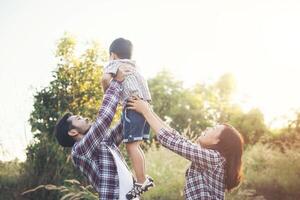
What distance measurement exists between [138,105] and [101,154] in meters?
0.44

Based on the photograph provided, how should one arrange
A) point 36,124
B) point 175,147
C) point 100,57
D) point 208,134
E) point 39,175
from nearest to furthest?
point 175,147, point 208,134, point 39,175, point 36,124, point 100,57

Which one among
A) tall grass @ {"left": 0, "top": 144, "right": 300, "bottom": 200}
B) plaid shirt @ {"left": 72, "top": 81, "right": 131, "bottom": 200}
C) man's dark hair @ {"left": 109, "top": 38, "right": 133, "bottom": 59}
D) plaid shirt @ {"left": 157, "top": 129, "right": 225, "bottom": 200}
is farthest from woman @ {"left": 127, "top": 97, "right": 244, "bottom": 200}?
tall grass @ {"left": 0, "top": 144, "right": 300, "bottom": 200}

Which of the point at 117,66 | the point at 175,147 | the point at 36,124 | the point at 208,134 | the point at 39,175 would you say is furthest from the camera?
the point at 36,124

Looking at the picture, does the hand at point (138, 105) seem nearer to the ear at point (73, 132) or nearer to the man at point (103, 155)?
the man at point (103, 155)

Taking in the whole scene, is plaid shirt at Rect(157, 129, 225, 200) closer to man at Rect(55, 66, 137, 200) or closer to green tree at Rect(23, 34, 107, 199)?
man at Rect(55, 66, 137, 200)

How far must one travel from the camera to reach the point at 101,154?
3.28 meters

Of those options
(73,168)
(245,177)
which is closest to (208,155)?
(73,168)

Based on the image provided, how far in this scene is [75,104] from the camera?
438 inches

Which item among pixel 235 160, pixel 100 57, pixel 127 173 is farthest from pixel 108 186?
pixel 100 57

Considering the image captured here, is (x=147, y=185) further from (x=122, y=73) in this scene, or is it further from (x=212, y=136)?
(x=122, y=73)

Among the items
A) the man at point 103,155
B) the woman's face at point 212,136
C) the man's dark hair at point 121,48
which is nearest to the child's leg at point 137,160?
the man at point 103,155

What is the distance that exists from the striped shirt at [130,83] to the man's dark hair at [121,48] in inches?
4.2

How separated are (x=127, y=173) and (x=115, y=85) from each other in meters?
0.66

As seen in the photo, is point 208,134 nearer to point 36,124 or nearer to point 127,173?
point 127,173
